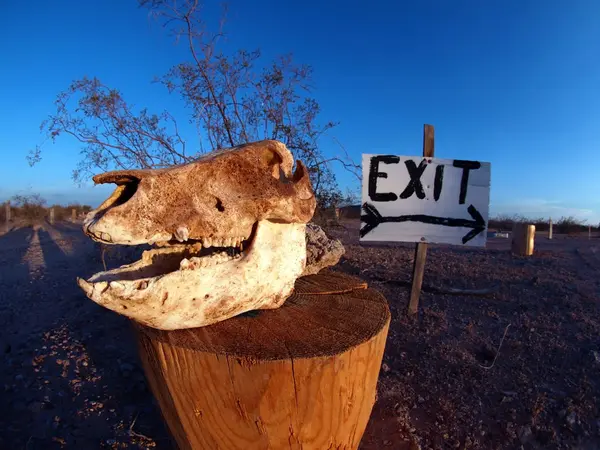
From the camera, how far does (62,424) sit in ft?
8.64

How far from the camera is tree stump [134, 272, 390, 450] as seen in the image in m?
1.49

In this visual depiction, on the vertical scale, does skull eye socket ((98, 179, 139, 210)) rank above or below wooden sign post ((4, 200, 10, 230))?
above

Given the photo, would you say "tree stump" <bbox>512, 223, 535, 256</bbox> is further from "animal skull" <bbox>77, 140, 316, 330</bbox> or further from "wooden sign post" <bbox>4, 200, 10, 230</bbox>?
"wooden sign post" <bbox>4, 200, 10, 230</bbox>

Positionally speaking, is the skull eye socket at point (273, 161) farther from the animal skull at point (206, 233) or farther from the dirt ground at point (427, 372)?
the dirt ground at point (427, 372)

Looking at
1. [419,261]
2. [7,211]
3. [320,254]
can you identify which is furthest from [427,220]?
[7,211]

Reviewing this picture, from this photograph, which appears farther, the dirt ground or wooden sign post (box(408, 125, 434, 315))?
wooden sign post (box(408, 125, 434, 315))

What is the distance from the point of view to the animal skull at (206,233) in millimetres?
1497

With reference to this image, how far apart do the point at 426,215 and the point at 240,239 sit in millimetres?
3251

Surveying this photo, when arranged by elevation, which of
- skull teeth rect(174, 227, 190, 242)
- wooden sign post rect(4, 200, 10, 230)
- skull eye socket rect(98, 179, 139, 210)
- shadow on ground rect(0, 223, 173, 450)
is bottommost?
shadow on ground rect(0, 223, 173, 450)

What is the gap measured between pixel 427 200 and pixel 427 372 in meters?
1.99

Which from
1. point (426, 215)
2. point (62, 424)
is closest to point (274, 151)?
point (62, 424)

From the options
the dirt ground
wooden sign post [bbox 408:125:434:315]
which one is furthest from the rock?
wooden sign post [bbox 408:125:434:315]

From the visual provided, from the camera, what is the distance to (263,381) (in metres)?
1.47

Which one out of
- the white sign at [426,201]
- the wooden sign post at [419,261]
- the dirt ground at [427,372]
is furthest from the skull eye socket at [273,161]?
the wooden sign post at [419,261]
